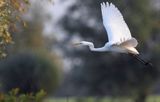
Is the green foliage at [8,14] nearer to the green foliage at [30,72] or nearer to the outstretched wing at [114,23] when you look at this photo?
the outstretched wing at [114,23]

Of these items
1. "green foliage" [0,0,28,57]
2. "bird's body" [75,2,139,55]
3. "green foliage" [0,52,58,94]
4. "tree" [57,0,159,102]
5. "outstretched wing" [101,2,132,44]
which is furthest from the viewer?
"tree" [57,0,159,102]

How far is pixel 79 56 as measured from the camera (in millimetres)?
45469

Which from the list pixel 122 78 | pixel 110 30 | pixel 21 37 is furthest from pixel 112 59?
pixel 110 30

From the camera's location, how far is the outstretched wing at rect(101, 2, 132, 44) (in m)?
15.0

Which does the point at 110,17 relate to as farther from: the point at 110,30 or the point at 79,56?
the point at 79,56

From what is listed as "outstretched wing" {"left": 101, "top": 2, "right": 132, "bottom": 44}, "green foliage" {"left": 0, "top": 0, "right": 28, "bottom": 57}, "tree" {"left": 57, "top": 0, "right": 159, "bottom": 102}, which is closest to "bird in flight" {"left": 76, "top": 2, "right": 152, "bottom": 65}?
"outstretched wing" {"left": 101, "top": 2, "right": 132, "bottom": 44}

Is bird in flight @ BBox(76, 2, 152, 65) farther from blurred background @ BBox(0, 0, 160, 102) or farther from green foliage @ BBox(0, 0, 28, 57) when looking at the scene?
blurred background @ BBox(0, 0, 160, 102)

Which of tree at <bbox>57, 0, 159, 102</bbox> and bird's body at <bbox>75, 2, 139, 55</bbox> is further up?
tree at <bbox>57, 0, 159, 102</bbox>

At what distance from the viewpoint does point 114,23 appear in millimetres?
15461

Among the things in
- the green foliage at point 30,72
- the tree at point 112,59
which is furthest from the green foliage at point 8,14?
the tree at point 112,59

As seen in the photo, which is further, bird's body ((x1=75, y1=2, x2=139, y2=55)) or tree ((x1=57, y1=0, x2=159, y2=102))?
tree ((x1=57, y1=0, x2=159, y2=102))

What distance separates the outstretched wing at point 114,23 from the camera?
15.0m

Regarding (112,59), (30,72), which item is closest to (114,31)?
(30,72)

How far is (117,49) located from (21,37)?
39275 mm
